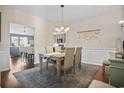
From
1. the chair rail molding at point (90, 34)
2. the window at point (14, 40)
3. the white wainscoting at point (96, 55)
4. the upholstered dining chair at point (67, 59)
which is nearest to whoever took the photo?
the upholstered dining chair at point (67, 59)

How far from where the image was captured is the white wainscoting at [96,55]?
4191 millimetres

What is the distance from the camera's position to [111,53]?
4.13m

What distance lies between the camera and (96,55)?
14.6 feet

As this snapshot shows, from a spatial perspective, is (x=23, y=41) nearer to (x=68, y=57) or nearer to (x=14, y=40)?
(x=14, y=40)

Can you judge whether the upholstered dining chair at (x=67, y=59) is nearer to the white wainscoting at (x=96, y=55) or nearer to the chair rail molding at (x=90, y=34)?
the white wainscoting at (x=96, y=55)

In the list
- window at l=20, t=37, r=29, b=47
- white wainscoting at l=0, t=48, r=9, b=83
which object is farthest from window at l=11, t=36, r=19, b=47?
white wainscoting at l=0, t=48, r=9, b=83

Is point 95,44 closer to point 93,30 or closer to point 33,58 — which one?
point 93,30

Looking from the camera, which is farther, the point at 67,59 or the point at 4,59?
the point at 4,59

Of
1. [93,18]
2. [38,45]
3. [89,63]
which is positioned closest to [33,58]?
[38,45]

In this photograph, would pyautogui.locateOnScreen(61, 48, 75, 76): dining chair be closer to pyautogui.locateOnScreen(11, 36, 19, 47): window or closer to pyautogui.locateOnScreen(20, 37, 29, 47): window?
pyautogui.locateOnScreen(20, 37, 29, 47): window

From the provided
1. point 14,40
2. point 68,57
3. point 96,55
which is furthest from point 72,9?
point 14,40

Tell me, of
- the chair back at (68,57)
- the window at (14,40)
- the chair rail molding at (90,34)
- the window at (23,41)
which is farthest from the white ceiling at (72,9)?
the window at (14,40)

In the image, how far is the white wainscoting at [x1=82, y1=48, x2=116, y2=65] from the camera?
4.19 m

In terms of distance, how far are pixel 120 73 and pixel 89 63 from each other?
3.17 metres
